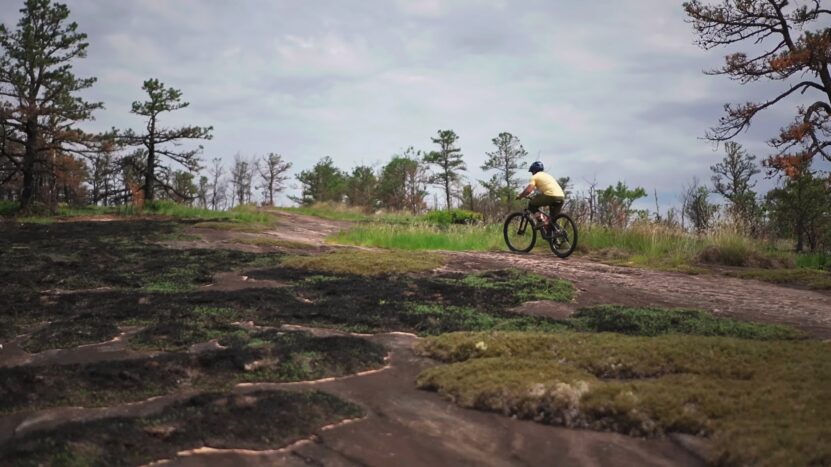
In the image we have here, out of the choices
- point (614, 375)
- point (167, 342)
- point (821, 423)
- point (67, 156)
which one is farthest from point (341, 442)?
point (67, 156)

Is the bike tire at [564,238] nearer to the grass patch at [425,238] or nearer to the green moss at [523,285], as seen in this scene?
the grass patch at [425,238]

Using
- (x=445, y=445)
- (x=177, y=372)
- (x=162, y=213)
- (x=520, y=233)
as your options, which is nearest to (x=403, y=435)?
(x=445, y=445)

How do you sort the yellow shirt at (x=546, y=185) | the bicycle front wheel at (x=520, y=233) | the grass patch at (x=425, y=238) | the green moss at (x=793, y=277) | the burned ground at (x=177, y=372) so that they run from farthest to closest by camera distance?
1. the grass patch at (x=425, y=238)
2. the bicycle front wheel at (x=520, y=233)
3. the yellow shirt at (x=546, y=185)
4. the green moss at (x=793, y=277)
5. the burned ground at (x=177, y=372)

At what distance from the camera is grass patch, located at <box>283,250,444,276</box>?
23.2ft

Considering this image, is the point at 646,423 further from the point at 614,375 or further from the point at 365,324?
the point at 365,324

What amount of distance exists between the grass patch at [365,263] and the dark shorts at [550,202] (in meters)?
3.35

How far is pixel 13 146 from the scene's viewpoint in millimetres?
25250

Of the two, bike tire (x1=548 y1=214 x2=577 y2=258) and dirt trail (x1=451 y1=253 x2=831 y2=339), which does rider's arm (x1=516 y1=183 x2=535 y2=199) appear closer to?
bike tire (x1=548 y1=214 x2=577 y2=258)

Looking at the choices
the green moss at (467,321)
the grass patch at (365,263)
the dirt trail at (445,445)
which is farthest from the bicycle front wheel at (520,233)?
the dirt trail at (445,445)

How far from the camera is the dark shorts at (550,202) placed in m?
10.6

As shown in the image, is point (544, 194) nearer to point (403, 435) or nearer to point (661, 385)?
point (661, 385)

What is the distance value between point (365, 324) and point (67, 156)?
20817mm

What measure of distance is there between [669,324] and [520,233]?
24.1 ft

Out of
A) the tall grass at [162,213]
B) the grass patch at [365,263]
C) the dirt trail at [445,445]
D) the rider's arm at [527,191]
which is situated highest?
the rider's arm at [527,191]
